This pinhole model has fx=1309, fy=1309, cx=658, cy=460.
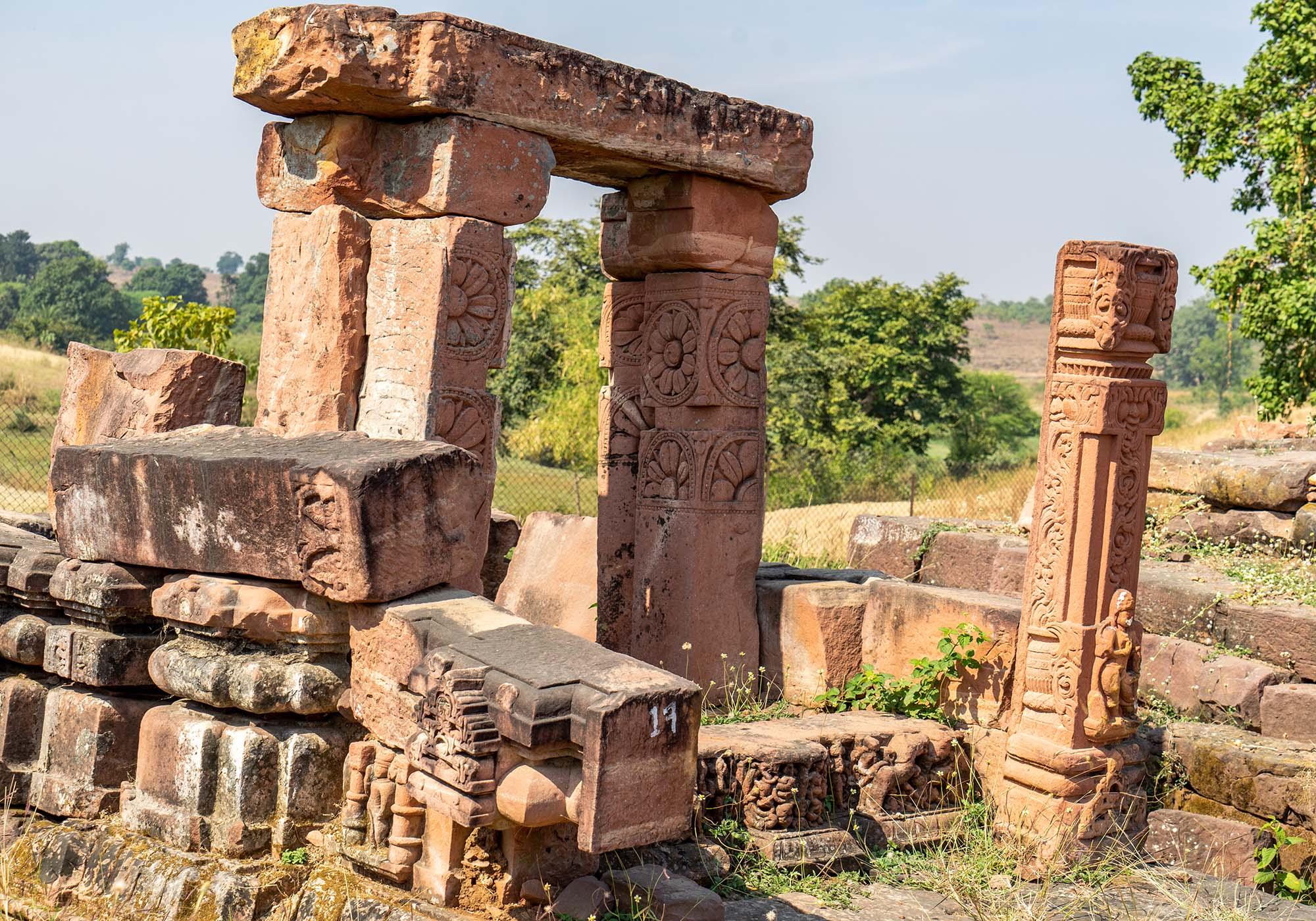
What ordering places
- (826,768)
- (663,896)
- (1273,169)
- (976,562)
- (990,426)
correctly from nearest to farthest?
(663,896), (826,768), (976,562), (1273,169), (990,426)

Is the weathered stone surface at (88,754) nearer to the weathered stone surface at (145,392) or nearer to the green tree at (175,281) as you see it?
the weathered stone surface at (145,392)

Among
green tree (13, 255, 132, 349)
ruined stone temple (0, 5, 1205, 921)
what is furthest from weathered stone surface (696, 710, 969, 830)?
green tree (13, 255, 132, 349)

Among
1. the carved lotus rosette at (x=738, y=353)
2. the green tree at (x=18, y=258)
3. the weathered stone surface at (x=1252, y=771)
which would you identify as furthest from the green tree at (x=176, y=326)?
the green tree at (x=18, y=258)

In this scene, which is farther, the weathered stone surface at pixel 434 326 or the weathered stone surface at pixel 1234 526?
the weathered stone surface at pixel 1234 526

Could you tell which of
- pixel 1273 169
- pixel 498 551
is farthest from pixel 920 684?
pixel 1273 169

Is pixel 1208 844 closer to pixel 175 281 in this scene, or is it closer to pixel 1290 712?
pixel 1290 712

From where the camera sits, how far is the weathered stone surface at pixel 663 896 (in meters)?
4.15

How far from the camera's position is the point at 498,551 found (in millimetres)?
7758

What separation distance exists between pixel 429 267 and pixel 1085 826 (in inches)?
142

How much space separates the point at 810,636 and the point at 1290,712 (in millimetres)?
2343

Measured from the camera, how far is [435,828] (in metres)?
3.97

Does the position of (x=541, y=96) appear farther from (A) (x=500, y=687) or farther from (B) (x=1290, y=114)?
(B) (x=1290, y=114)

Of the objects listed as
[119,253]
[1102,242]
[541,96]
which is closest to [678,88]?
[541,96]

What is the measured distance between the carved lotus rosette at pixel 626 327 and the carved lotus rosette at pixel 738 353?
0.59 m
